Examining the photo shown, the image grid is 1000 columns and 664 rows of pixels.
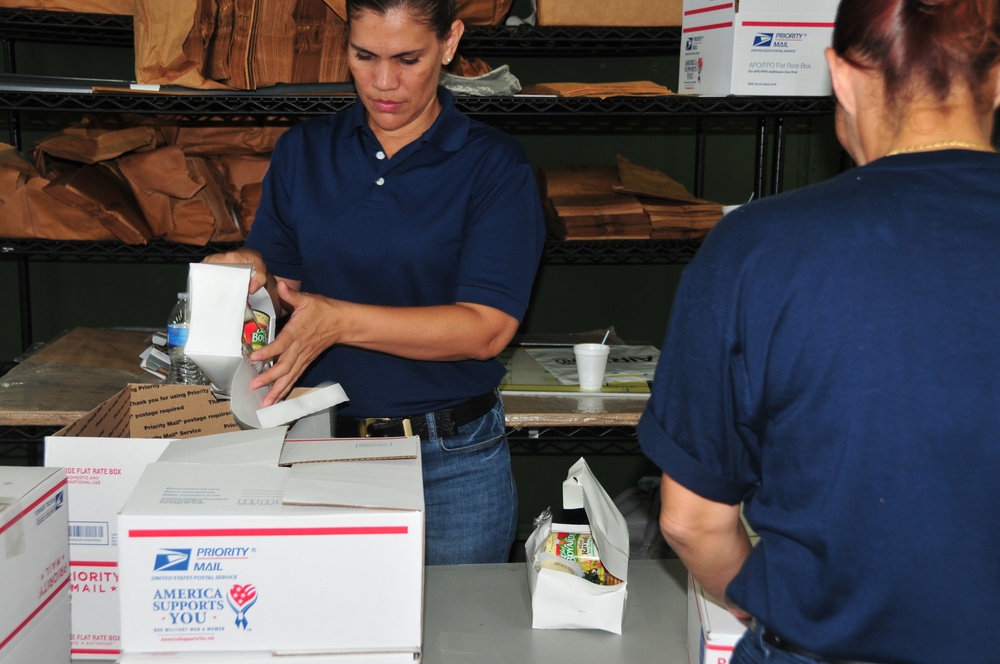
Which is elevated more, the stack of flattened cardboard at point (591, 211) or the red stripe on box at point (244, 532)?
the stack of flattened cardboard at point (591, 211)

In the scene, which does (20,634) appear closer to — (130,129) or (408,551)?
(408,551)

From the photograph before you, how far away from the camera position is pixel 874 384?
671 mm

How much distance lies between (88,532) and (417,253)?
2.03 ft

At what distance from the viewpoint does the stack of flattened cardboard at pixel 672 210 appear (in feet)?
7.52

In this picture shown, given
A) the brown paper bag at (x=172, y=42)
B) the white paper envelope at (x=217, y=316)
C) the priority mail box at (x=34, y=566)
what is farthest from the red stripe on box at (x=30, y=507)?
the brown paper bag at (x=172, y=42)

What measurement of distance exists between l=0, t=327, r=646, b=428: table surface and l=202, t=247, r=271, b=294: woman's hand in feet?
2.33

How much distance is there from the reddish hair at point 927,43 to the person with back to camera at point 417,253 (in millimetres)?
785

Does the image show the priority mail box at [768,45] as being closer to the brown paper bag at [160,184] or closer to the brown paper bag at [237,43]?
the brown paper bag at [237,43]

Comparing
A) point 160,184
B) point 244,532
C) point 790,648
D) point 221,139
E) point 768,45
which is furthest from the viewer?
point 221,139

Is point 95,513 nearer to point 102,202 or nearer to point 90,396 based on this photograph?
point 90,396

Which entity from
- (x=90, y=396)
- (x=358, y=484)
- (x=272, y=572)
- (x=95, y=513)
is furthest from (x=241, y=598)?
(x=90, y=396)

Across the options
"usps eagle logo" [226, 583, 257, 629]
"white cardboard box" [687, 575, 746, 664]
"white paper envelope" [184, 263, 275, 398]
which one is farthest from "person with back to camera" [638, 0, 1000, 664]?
"white paper envelope" [184, 263, 275, 398]

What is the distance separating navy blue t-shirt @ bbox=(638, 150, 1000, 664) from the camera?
2.18 feet

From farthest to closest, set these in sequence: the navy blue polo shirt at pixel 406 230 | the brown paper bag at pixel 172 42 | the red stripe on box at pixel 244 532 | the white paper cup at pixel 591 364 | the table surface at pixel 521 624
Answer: the white paper cup at pixel 591 364
the brown paper bag at pixel 172 42
the navy blue polo shirt at pixel 406 230
the table surface at pixel 521 624
the red stripe on box at pixel 244 532
